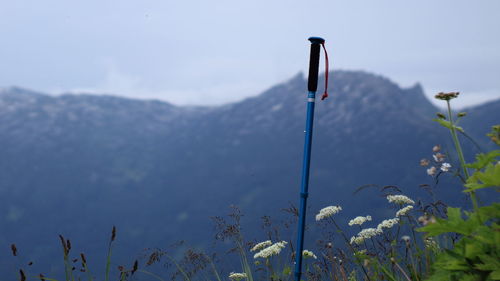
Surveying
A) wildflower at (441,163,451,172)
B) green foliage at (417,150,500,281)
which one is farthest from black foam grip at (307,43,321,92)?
green foliage at (417,150,500,281)

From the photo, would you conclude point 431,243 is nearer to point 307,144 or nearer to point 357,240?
point 357,240

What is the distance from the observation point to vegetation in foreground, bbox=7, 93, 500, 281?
2.72m

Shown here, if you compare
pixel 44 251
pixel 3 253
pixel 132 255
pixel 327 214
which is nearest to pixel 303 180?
pixel 327 214

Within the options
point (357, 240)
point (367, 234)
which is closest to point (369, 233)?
point (367, 234)

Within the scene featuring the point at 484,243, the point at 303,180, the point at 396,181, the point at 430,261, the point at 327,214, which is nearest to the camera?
the point at 484,243

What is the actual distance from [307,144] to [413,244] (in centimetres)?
138

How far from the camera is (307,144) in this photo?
4.54 metres

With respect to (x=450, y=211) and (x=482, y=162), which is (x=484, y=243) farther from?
(x=482, y=162)

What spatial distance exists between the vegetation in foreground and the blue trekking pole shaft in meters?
0.29

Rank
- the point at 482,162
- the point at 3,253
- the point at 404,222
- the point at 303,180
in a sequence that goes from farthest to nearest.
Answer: the point at 3,253, the point at 303,180, the point at 404,222, the point at 482,162

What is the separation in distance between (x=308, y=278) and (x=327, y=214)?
2.04 feet

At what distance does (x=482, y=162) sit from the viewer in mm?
2904

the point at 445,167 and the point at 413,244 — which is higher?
the point at 445,167

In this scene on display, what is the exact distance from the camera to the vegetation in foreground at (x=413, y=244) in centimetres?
272
